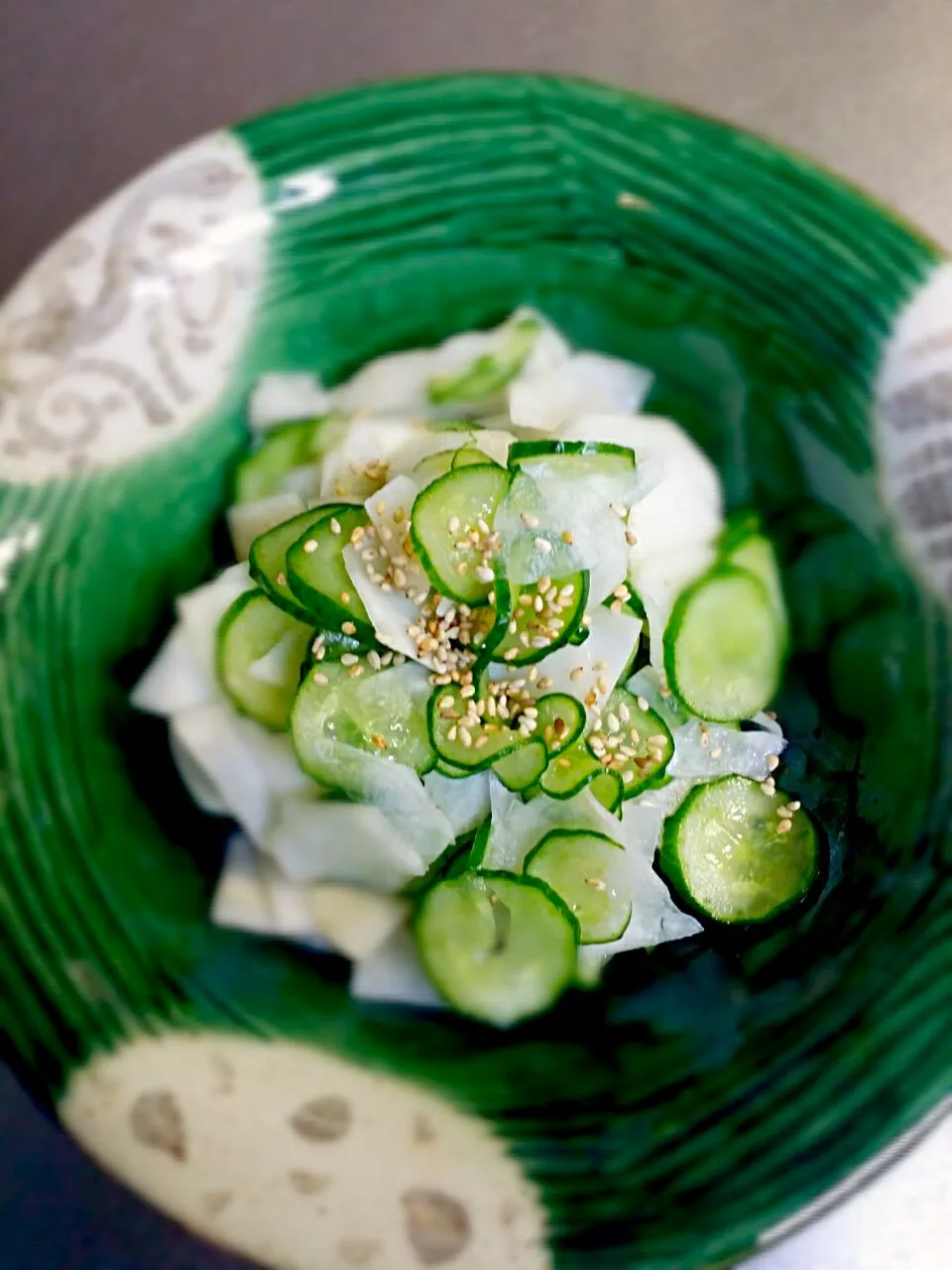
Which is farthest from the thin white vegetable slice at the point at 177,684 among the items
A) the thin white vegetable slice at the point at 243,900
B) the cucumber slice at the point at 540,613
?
the cucumber slice at the point at 540,613

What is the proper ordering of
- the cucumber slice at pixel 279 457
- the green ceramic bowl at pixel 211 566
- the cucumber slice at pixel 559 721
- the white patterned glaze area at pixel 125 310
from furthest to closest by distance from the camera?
the cucumber slice at pixel 279 457 → the white patterned glaze area at pixel 125 310 → the cucumber slice at pixel 559 721 → the green ceramic bowl at pixel 211 566

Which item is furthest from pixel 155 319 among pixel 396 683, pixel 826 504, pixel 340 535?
pixel 826 504

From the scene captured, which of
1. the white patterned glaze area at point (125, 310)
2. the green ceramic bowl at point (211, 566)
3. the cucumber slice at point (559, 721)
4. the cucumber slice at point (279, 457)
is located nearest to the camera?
the green ceramic bowl at point (211, 566)

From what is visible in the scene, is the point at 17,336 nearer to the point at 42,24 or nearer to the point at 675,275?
the point at 675,275

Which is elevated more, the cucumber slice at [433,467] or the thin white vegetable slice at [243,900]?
the cucumber slice at [433,467]

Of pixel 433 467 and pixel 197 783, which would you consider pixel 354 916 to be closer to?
pixel 197 783

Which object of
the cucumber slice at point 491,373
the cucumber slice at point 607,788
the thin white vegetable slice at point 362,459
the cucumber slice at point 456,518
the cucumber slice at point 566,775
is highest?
the cucumber slice at point 491,373

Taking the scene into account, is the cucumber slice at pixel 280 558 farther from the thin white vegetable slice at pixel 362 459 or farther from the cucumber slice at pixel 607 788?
the cucumber slice at pixel 607 788
